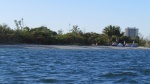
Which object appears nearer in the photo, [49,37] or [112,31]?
[49,37]

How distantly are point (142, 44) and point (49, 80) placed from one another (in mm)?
141068

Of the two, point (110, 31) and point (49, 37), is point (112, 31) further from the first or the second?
point (49, 37)

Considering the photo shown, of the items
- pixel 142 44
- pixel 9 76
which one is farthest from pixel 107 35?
pixel 9 76

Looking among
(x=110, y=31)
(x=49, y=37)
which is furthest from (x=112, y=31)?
(x=49, y=37)

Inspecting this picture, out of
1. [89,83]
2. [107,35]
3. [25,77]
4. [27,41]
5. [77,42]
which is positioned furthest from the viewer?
[107,35]

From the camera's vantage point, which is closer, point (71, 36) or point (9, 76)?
point (9, 76)

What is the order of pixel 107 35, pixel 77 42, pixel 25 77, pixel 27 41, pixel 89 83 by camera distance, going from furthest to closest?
pixel 107 35 → pixel 77 42 → pixel 27 41 → pixel 25 77 → pixel 89 83

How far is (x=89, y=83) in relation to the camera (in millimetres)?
21875

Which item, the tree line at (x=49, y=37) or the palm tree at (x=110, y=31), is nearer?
the tree line at (x=49, y=37)

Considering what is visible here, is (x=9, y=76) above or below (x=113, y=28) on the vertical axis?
below

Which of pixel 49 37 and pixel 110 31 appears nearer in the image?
pixel 49 37

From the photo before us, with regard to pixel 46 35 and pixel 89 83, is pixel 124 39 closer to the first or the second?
pixel 46 35

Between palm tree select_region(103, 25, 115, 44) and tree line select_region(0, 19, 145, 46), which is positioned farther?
palm tree select_region(103, 25, 115, 44)

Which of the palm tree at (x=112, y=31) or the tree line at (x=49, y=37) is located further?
the palm tree at (x=112, y=31)
